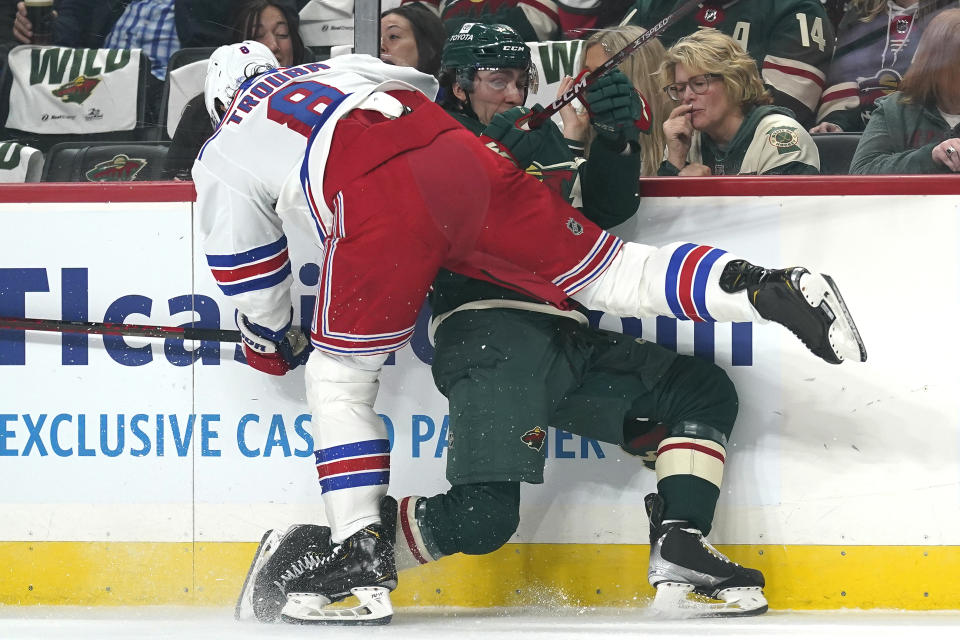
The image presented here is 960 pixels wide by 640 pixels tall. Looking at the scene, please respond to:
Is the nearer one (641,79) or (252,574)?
(252,574)

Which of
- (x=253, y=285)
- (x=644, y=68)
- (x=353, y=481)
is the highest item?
(x=644, y=68)

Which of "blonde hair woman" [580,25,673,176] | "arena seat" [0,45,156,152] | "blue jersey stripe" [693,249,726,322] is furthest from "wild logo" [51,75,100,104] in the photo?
"blue jersey stripe" [693,249,726,322]

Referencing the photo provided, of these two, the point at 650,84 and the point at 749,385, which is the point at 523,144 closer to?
the point at 650,84

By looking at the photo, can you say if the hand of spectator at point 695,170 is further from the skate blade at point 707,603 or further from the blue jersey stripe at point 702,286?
the skate blade at point 707,603

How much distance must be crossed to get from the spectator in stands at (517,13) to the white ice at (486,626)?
4.47 ft

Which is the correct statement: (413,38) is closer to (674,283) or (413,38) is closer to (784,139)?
(784,139)

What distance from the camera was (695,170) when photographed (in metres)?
2.31

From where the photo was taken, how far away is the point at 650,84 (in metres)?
2.43

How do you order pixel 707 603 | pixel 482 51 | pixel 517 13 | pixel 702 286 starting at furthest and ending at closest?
pixel 517 13 < pixel 482 51 < pixel 707 603 < pixel 702 286

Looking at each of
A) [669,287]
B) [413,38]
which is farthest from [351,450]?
[413,38]

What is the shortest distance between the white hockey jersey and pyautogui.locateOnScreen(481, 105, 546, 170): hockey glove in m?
0.18

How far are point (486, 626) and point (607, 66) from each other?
1059mm

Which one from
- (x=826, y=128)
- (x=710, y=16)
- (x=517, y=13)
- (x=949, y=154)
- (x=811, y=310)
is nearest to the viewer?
(x=811, y=310)

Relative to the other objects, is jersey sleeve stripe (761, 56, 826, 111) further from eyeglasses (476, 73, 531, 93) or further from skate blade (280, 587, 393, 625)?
skate blade (280, 587, 393, 625)
